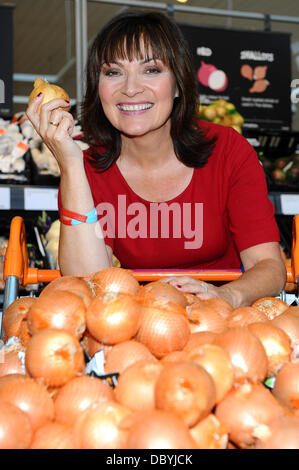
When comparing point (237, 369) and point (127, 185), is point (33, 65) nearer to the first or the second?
point (127, 185)

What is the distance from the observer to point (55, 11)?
8820 millimetres

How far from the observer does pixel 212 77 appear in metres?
3.54

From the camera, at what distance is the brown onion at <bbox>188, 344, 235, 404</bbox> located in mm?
777

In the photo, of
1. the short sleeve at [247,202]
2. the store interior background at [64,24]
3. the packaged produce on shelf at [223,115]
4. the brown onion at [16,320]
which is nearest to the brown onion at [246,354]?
the brown onion at [16,320]

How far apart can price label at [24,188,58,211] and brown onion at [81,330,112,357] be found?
1.50 meters

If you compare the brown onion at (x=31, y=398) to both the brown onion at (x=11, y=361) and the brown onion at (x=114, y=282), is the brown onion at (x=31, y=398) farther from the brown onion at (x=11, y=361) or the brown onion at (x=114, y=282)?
the brown onion at (x=114, y=282)

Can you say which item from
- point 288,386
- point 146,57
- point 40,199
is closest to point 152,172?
point 146,57

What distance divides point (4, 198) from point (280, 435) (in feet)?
6.23

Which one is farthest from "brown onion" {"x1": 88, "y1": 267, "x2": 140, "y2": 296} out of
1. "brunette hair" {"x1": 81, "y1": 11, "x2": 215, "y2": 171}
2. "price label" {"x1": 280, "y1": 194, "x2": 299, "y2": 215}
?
"price label" {"x1": 280, "y1": 194, "x2": 299, "y2": 215}

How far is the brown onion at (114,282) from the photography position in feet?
3.30

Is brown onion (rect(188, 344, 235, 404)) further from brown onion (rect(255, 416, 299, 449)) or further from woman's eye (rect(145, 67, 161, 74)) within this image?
woman's eye (rect(145, 67, 161, 74))

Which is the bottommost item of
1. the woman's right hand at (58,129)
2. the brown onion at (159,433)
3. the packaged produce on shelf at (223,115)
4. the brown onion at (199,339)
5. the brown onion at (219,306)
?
the brown onion at (219,306)

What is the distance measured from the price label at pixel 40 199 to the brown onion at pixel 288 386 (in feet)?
5.58
